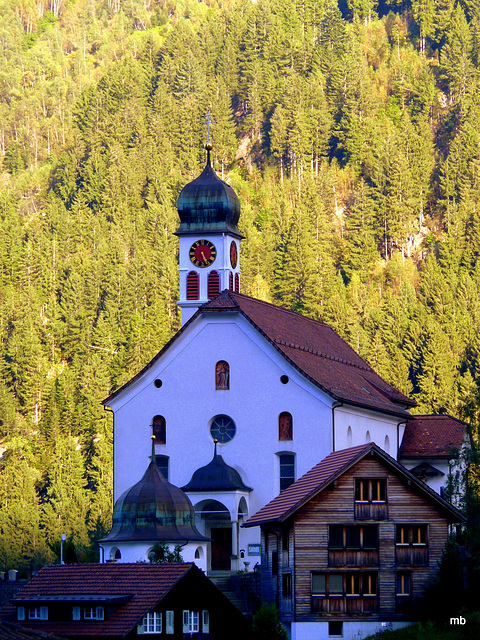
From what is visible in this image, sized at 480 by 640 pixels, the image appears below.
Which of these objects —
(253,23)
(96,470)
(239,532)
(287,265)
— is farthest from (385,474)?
(253,23)

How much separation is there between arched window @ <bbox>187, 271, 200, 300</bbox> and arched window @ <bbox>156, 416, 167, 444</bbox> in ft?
34.1

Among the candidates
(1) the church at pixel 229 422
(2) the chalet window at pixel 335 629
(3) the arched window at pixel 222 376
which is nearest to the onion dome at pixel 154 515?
(1) the church at pixel 229 422

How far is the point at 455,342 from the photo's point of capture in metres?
126

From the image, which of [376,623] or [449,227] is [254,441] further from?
[449,227]

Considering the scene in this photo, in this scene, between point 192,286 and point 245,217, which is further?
point 245,217

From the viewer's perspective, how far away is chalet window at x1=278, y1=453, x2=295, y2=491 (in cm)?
6300

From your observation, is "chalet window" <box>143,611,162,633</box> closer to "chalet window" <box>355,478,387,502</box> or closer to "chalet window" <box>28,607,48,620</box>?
"chalet window" <box>28,607,48,620</box>

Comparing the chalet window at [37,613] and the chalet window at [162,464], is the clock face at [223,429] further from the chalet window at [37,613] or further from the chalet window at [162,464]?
the chalet window at [37,613]

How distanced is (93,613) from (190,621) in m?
3.03

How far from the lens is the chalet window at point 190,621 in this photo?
1877 inches

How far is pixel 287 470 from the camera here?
2488 inches

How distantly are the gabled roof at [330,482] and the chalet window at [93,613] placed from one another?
6599 millimetres

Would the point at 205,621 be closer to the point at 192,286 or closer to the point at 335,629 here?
the point at 335,629

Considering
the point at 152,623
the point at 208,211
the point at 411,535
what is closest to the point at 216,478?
the point at 411,535
